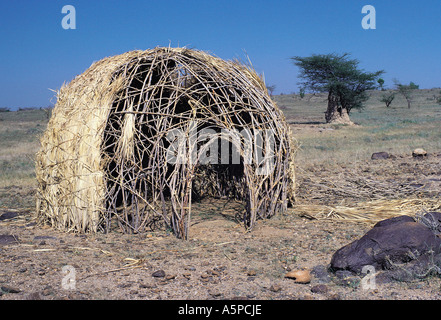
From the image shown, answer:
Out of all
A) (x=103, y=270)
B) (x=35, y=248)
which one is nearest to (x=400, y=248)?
(x=103, y=270)

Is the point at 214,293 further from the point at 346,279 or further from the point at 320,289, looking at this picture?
the point at 346,279

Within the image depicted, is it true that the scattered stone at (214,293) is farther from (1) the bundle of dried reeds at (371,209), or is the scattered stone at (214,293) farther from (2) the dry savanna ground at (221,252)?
(1) the bundle of dried reeds at (371,209)

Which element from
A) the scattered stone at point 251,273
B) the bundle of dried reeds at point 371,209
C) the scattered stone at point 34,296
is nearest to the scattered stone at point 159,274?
the scattered stone at point 251,273

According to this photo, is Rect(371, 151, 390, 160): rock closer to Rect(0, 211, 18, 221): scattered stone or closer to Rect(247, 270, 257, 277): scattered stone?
Rect(247, 270, 257, 277): scattered stone

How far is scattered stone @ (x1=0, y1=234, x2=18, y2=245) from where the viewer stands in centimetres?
514

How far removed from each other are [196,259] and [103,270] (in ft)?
3.20

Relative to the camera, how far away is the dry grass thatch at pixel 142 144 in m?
5.39

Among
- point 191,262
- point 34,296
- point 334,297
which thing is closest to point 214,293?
point 191,262

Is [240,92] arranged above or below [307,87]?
below

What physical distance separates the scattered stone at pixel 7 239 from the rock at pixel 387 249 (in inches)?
148
